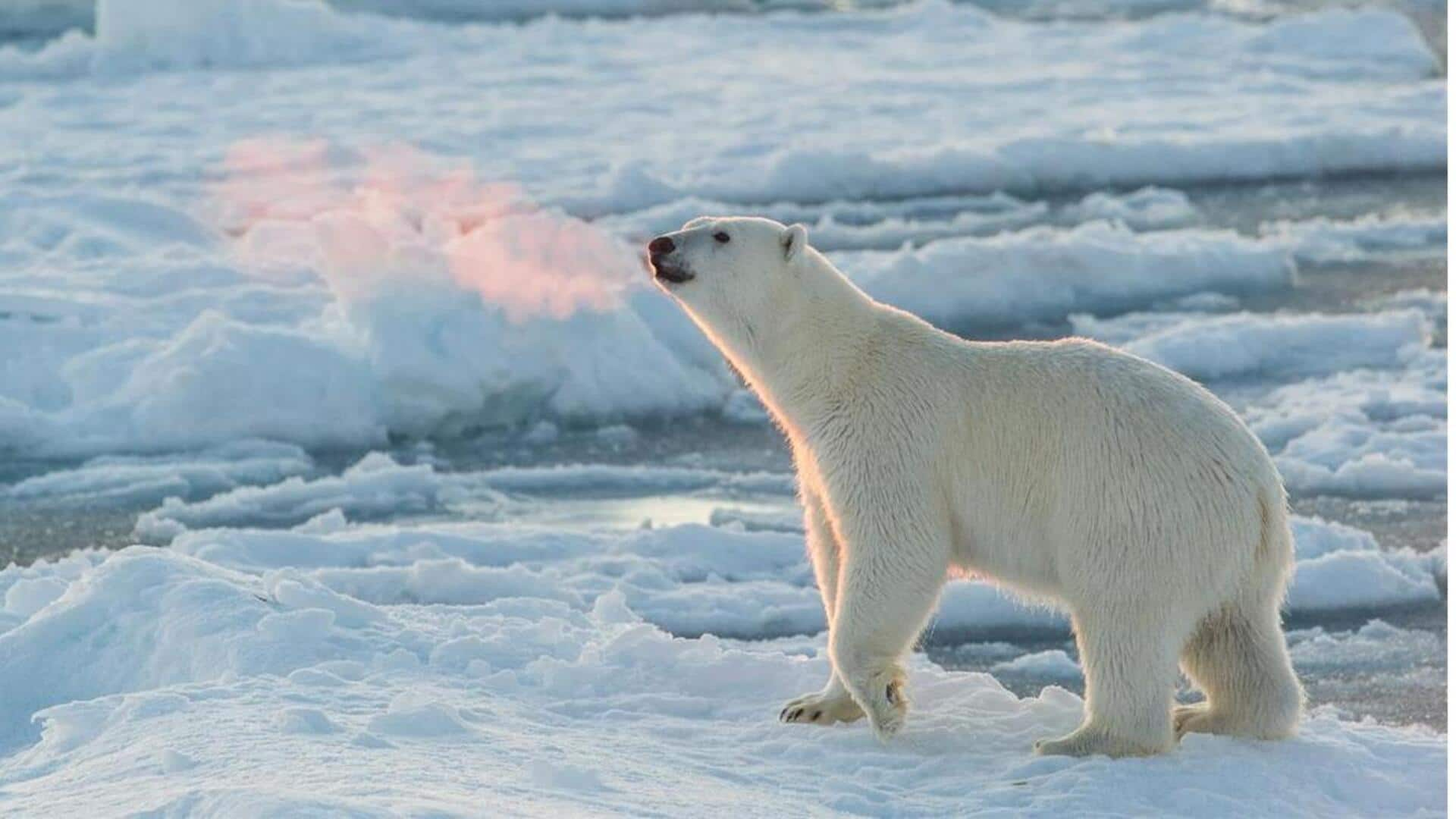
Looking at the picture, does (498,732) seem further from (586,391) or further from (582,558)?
(586,391)

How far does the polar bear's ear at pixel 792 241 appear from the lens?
4383mm

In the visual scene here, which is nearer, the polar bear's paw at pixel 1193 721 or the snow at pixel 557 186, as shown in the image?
the polar bear's paw at pixel 1193 721

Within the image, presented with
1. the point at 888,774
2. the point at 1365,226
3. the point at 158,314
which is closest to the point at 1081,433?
the point at 888,774

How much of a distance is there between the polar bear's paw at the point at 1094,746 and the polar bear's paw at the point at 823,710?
438 mm

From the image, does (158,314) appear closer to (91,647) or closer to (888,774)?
(91,647)

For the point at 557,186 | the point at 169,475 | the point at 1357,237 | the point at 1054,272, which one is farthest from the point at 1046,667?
the point at 557,186

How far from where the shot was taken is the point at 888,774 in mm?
4031

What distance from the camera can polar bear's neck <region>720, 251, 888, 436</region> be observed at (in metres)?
Result: 4.37

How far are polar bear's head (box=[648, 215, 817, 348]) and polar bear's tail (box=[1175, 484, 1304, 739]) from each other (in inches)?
42.1

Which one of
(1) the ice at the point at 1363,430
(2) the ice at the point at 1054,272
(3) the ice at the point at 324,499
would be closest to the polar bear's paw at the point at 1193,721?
(1) the ice at the point at 1363,430

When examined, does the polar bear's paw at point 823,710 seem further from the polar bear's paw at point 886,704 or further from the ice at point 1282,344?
the ice at point 1282,344

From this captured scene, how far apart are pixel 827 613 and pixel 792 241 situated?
2.59 ft

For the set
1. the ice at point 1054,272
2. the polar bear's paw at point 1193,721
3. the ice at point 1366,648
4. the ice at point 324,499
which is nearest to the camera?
the polar bear's paw at point 1193,721

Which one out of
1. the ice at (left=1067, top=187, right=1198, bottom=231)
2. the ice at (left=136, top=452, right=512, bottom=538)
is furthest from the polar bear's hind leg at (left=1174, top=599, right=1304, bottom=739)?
the ice at (left=1067, top=187, right=1198, bottom=231)
